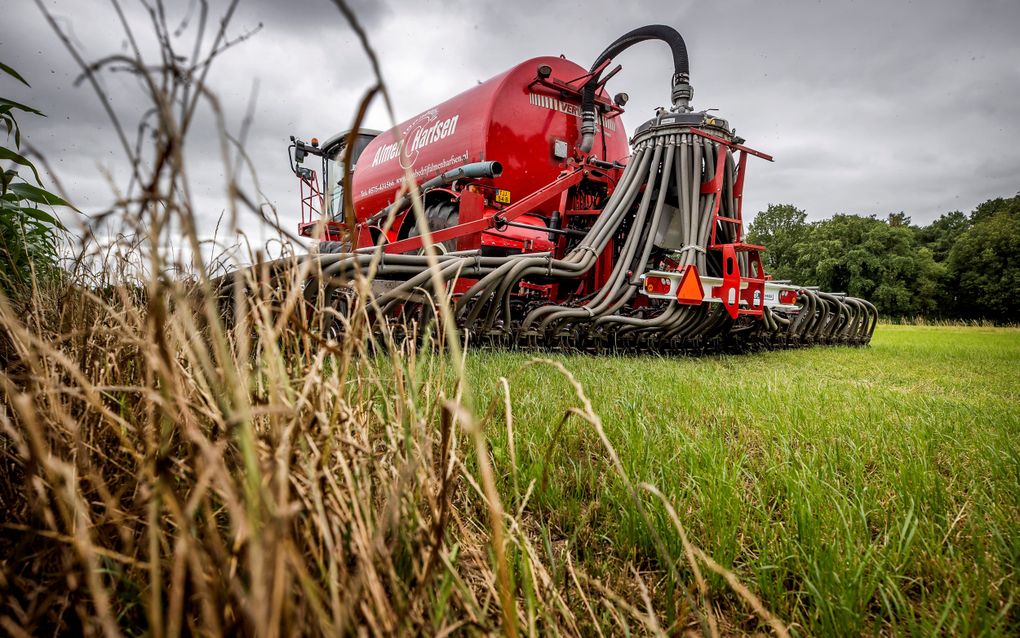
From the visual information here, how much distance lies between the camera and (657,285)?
12.7 feet

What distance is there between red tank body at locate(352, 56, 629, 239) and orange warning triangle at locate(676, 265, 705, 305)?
5.78 feet

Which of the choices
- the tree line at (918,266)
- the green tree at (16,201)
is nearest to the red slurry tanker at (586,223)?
the green tree at (16,201)

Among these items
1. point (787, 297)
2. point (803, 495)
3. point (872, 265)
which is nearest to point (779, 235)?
point (872, 265)

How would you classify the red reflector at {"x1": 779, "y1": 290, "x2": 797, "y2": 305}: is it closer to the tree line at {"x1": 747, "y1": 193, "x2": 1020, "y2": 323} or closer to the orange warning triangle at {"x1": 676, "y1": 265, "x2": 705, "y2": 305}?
the orange warning triangle at {"x1": 676, "y1": 265, "x2": 705, "y2": 305}

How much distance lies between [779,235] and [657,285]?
1626 inches

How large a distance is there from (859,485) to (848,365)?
325cm

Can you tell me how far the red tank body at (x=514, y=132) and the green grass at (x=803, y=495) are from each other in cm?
316

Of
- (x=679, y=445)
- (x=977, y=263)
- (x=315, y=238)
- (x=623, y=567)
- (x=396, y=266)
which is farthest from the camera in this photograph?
(x=977, y=263)

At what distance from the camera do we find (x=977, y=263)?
29.0 m

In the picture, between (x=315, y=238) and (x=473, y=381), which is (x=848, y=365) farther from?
(x=315, y=238)

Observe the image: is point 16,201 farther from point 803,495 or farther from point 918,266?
point 918,266

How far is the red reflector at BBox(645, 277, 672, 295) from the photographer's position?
3826mm

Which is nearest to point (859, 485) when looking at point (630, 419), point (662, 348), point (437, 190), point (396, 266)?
point (630, 419)

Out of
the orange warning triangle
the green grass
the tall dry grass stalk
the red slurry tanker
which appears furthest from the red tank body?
the tall dry grass stalk
